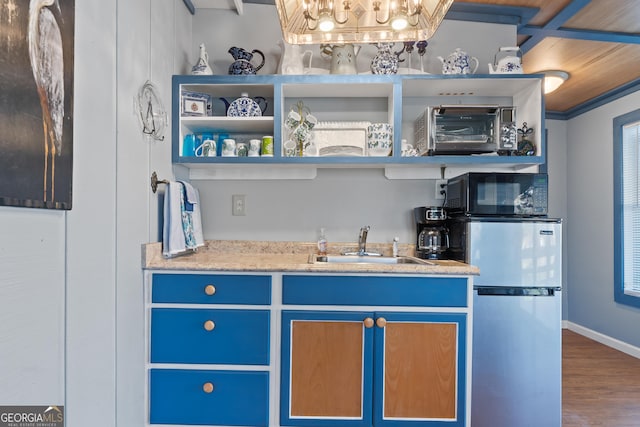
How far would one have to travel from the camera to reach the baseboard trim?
296 centimetres

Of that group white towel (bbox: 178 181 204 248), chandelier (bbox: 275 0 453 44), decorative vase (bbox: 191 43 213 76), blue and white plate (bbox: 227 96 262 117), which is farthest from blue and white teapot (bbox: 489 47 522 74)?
white towel (bbox: 178 181 204 248)

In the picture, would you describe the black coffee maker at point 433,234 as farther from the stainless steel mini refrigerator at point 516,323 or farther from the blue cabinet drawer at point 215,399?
the blue cabinet drawer at point 215,399

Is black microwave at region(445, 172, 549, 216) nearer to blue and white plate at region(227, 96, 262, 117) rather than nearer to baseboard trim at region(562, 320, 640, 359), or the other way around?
blue and white plate at region(227, 96, 262, 117)

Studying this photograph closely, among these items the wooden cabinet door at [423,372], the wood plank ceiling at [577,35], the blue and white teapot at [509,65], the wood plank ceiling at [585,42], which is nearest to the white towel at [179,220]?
the wooden cabinet door at [423,372]

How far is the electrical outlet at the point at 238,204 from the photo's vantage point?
88.4 inches

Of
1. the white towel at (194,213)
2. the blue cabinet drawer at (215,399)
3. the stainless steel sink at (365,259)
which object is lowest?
the blue cabinet drawer at (215,399)

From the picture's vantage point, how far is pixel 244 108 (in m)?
2.02

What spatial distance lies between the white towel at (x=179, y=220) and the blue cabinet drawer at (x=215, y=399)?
646mm

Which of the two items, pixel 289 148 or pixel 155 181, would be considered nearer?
pixel 155 181

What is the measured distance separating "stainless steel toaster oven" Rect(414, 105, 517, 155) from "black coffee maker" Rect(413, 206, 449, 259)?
1.17 feet

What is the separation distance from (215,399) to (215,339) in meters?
0.28

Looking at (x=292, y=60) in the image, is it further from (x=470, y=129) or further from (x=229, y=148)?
(x=470, y=129)

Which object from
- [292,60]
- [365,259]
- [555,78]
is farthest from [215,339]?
[555,78]

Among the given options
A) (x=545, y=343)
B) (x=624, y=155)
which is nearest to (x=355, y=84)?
(x=545, y=343)
